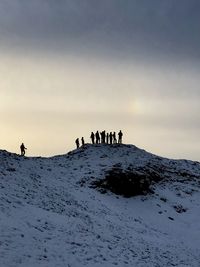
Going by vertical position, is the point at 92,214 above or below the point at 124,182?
below

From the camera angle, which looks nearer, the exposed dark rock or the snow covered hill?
the snow covered hill

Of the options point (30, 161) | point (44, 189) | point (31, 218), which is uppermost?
point (30, 161)

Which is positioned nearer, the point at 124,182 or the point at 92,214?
the point at 92,214

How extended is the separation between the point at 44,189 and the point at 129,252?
12.7m

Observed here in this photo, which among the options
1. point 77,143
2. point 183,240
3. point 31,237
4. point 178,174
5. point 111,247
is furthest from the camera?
point 77,143

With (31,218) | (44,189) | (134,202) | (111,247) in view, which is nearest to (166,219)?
(134,202)

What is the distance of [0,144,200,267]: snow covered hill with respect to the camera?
26.2 m

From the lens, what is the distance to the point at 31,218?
97.1 feet

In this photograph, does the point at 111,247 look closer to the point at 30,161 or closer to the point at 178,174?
the point at 30,161

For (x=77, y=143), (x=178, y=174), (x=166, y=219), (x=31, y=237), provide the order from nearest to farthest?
(x=31, y=237), (x=166, y=219), (x=178, y=174), (x=77, y=143)

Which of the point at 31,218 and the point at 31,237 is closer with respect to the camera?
the point at 31,237

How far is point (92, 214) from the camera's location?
121ft

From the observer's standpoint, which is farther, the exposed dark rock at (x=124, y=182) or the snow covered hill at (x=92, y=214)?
the exposed dark rock at (x=124, y=182)

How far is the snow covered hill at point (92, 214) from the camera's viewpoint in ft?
85.9
